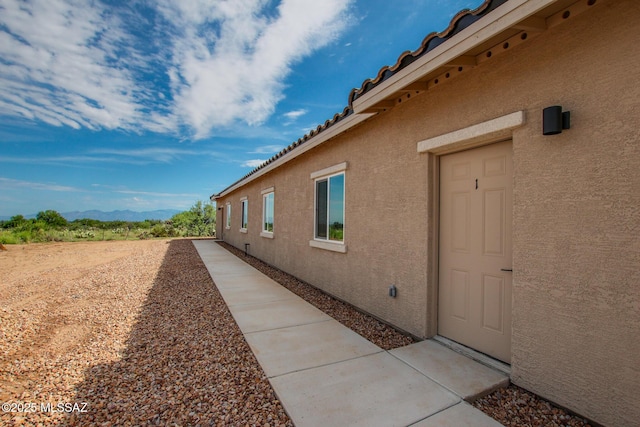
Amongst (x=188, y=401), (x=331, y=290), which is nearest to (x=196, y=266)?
(x=331, y=290)

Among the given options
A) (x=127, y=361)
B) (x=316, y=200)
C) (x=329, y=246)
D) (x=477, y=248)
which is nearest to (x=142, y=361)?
(x=127, y=361)

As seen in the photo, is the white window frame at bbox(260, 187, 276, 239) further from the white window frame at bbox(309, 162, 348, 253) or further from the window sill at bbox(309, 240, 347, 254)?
the window sill at bbox(309, 240, 347, 254)

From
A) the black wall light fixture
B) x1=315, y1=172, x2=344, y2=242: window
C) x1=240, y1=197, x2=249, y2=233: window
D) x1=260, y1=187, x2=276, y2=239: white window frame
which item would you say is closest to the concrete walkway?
x1=315, y1=172, x2=344, y2=242: window

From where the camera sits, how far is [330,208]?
6613 mm

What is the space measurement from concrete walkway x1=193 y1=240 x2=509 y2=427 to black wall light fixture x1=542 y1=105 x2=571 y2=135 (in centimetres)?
247

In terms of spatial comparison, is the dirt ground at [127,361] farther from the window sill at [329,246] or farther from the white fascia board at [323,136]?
the white fascia board at [323,136]

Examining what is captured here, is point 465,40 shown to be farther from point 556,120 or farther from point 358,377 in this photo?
point 358,377

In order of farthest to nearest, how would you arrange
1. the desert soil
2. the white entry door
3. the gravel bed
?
the white entry door
the desert soil
the gravel bed

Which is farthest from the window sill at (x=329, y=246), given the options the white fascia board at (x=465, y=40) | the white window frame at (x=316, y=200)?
the white fascia board at (x=465, y=40)

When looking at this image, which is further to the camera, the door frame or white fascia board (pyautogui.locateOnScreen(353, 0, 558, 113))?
the door frame

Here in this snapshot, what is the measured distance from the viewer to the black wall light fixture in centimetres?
250

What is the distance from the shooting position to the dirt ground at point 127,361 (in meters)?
2.59

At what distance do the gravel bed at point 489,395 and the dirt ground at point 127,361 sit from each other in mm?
1762

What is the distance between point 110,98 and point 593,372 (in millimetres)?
19445
